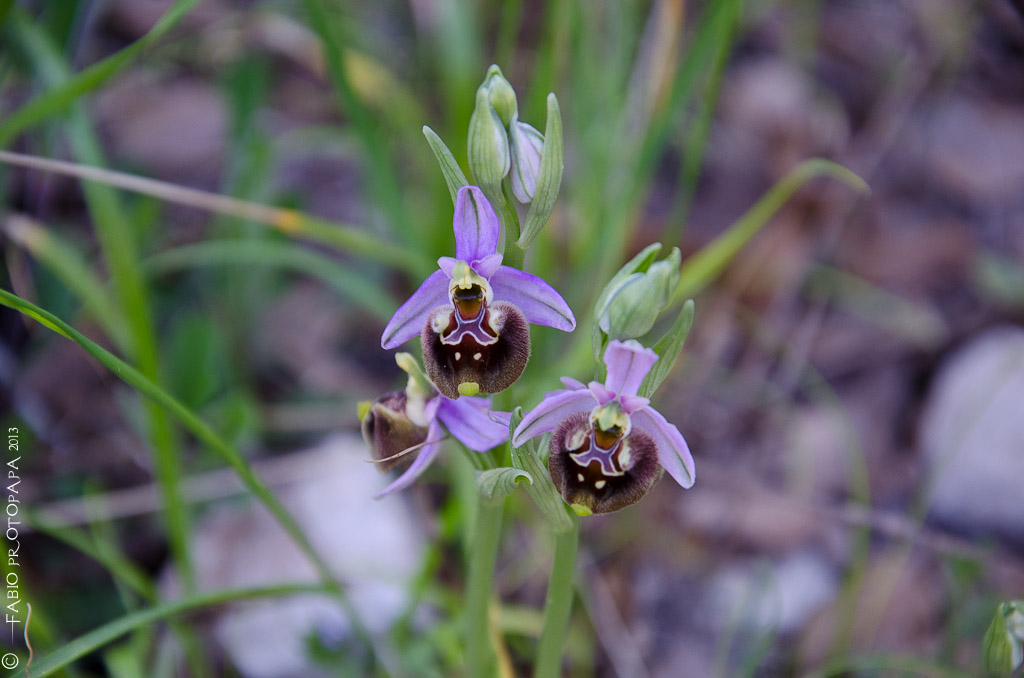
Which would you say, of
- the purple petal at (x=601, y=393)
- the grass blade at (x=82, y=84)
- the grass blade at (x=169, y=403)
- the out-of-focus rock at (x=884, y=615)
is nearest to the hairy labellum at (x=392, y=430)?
the grass blade at (x=169, y=403)

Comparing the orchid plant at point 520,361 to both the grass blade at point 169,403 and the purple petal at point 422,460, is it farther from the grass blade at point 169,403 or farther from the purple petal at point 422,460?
the grass blade at point 169,403

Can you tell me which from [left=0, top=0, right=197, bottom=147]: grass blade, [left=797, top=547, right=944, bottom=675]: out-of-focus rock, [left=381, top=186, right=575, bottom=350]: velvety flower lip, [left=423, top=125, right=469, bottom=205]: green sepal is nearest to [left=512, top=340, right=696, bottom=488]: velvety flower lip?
[left=381, top=186, right=575, bottom=350]: velvety flower lip

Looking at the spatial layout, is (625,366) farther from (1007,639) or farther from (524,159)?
(1007,639)

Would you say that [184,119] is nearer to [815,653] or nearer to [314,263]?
[314,263]

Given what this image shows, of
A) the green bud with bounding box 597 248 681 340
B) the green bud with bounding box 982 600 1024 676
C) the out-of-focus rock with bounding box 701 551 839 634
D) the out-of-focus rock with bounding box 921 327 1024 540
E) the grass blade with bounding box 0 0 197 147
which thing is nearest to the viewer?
the green bud with bounding box 597 248 681 340

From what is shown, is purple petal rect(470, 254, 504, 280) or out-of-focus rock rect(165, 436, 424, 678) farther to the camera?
out-of-focus rock rect(165, 436, 424, 678)

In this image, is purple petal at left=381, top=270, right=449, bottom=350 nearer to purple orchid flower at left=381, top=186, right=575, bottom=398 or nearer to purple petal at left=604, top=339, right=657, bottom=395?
purple orchid flower at left=381, top=186, right=575, bottom=398

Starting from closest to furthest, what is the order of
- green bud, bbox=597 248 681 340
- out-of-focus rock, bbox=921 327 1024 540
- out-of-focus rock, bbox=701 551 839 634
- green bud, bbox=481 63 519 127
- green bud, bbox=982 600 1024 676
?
green bud, bbox=597 248 681 340, green bud, bbox=481 63 519 127, green bud, bbox=982 600 1024 676, out-of-focus rock, bbox=701 551 839 634, out-of-focus rock, bbox=921 327 1024 540
